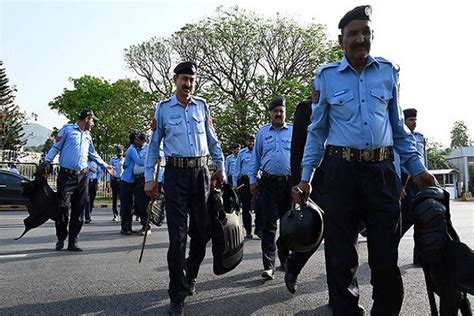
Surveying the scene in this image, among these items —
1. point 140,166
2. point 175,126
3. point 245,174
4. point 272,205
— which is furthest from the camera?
point 245,174

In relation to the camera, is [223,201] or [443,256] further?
[223,201]

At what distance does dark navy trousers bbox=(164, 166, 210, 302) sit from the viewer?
4332 millimetres

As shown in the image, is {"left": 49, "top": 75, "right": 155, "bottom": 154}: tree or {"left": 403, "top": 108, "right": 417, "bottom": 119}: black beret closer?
{"left": 403, "top": 108, "right": 417, "bottom": 119}: black beret

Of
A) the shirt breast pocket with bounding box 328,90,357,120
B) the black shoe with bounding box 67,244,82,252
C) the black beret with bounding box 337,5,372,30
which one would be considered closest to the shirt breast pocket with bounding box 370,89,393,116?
the shirt breast pocket with bounding box 328,90,357,120

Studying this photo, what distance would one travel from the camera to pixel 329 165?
3.39 metres

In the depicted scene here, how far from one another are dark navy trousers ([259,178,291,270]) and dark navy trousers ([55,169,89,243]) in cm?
319

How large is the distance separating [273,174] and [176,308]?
2385mm

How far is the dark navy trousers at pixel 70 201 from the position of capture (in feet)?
24.4

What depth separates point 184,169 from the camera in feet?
15.1

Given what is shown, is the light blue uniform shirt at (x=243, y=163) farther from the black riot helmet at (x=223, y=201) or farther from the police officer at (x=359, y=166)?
the police officer at (x=359, y=166)

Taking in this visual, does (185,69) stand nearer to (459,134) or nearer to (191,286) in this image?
(191,286)

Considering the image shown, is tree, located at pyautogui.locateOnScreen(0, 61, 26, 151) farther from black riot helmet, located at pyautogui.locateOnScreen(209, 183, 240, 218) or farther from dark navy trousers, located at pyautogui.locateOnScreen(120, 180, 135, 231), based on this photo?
black riot helmet, located at pyautogui.locateOnScreen(209, 183, 240, 218)

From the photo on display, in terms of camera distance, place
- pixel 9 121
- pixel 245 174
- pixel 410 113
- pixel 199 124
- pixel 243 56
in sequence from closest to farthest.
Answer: pixel 199 124 → pixel 410 113 → pixel 245 174 → pixel 243 56 → pixel 9 121

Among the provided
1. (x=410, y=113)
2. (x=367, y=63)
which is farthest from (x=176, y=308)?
(x=410, y=113)
